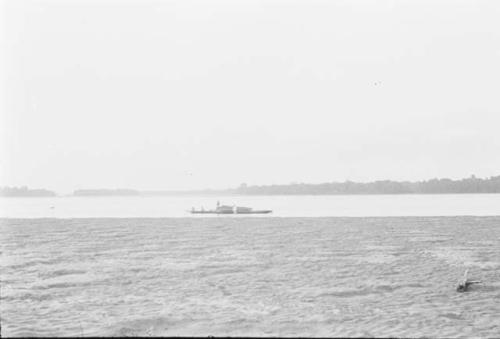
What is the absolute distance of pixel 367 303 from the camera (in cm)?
2081

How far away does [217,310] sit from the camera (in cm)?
1966

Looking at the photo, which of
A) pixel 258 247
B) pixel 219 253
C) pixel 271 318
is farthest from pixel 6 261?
pixel 271 318

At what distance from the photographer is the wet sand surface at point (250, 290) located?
57.5 feet

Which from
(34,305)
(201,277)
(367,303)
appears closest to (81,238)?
(201,277)

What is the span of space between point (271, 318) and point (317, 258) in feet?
53.2

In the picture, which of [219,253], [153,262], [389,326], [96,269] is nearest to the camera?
[389,326]

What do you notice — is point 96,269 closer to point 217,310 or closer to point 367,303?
point 217,310

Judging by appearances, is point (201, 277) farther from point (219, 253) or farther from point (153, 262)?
point (219, 253)

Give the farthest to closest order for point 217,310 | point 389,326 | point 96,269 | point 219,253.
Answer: point 219,253
point 96,269
point 217,310
point 389,326

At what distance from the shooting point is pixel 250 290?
23281 millimetres

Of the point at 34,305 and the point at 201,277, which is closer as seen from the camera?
the point at 34,305

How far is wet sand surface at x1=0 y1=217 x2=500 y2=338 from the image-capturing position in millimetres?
17516

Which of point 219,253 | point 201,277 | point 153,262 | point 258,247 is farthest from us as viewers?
point 258,247

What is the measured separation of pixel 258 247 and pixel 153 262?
10566 mm
